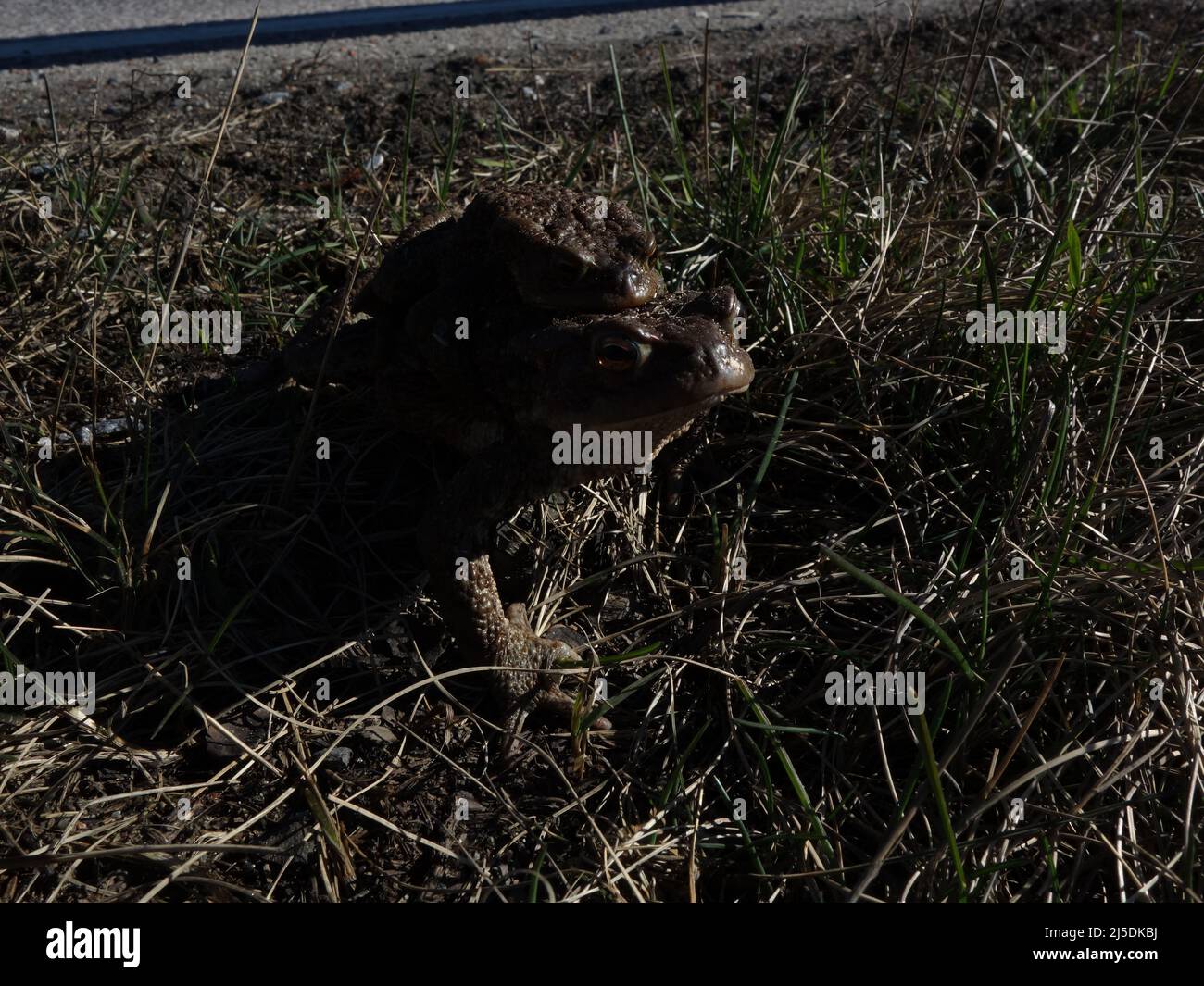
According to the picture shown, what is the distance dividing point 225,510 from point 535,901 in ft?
4.60

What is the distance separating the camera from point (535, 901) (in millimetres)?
2154

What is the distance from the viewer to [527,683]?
2.66 metres

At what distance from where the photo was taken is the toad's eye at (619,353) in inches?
95.0

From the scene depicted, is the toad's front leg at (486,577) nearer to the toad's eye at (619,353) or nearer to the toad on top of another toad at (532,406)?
the toad on top of another toad at (532,406)

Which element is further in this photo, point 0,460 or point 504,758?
point 0,460

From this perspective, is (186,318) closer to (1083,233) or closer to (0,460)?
(0,460)

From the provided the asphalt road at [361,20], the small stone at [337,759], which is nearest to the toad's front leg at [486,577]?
the small stone at [337,759]

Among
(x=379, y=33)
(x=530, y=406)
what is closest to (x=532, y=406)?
(x=530, y=406)

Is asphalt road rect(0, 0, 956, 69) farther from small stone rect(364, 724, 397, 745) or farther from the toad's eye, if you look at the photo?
small stone rect(364, 724, 397, 745)

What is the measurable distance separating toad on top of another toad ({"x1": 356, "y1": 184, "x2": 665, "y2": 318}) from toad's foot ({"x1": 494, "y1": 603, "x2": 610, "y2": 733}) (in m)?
0.89

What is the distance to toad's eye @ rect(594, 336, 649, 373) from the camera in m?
2.41

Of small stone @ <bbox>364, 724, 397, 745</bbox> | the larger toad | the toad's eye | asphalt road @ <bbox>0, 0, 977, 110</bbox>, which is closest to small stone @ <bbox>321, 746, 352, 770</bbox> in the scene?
small stone @ <bbox>364, 724, 397, 745</bbox>

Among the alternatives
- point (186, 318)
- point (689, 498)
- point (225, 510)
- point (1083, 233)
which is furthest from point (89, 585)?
point (1083, 233)
